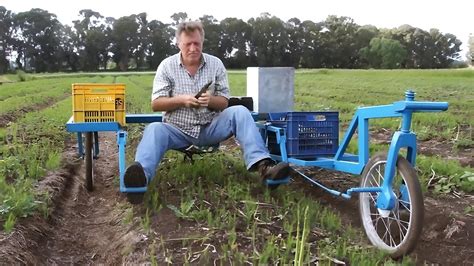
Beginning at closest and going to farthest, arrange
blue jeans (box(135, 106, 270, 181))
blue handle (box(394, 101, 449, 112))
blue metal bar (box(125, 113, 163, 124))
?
blue handle (box(394, 101, 449, 112)), blue jeans (box(135, 106, 270, 181)), blue metal bar (box(125, 113, 163, 124))

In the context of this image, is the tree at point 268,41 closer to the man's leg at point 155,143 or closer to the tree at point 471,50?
the tree at point 471,50

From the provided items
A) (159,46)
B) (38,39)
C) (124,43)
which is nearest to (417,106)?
(159,46)

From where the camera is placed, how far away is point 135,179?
3.93 m

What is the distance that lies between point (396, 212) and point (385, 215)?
0.37ft

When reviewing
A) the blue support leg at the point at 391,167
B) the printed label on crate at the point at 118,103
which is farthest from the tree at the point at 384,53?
the blue support leg at the point at 391,167

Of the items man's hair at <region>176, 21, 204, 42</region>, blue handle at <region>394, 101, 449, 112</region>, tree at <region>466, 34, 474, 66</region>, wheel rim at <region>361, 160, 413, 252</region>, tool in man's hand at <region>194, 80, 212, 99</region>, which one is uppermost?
tree at <region>466, 34, 474, 66</region>

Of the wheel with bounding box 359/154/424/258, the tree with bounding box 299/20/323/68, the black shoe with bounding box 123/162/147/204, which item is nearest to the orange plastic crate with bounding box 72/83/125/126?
the black shoe with bounding box 123/162/147/204

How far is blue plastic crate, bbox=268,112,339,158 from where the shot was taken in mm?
4496

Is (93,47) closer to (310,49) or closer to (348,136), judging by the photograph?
(310,49)

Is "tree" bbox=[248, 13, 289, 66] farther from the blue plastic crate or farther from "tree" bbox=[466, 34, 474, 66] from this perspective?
the blue plastic crate

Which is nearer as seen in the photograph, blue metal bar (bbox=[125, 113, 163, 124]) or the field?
the field

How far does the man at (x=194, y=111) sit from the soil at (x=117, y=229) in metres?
0.63

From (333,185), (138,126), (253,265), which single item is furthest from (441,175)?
(138,126)

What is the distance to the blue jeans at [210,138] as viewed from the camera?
4.24 m
